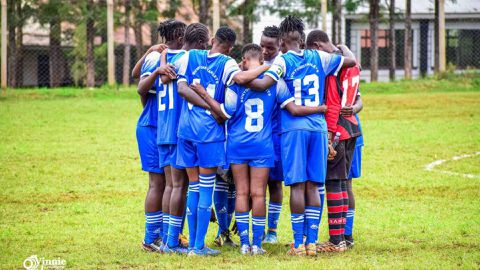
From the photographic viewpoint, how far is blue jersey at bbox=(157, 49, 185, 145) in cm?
850

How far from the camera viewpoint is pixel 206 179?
27.4 ft

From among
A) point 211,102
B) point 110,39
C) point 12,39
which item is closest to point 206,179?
point 211,102

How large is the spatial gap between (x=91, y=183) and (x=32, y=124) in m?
7.27

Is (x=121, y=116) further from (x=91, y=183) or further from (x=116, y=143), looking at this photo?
(x=91, y=183)

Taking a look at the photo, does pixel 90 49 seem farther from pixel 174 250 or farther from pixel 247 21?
pixel 174 250

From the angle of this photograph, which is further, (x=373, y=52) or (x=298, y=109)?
(x=373, y=52)

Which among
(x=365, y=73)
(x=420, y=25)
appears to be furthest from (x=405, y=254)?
(x=420, y=25)

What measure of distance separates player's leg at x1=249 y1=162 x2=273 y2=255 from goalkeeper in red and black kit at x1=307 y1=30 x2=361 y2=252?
622 mm

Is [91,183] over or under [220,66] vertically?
under

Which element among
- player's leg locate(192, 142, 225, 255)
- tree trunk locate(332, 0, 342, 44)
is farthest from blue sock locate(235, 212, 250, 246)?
tree trunk locate(332, 0, 342, 44)

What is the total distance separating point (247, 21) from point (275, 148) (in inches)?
870

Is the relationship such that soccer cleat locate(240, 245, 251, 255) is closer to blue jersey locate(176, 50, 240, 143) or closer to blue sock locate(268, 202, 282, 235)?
blue sock locate(268, 202, 282, 235)

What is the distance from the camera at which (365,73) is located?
36.6 metres

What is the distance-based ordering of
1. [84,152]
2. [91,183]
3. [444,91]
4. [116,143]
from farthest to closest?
[444,91] < [116,143] < [84,152] < [91,183]
